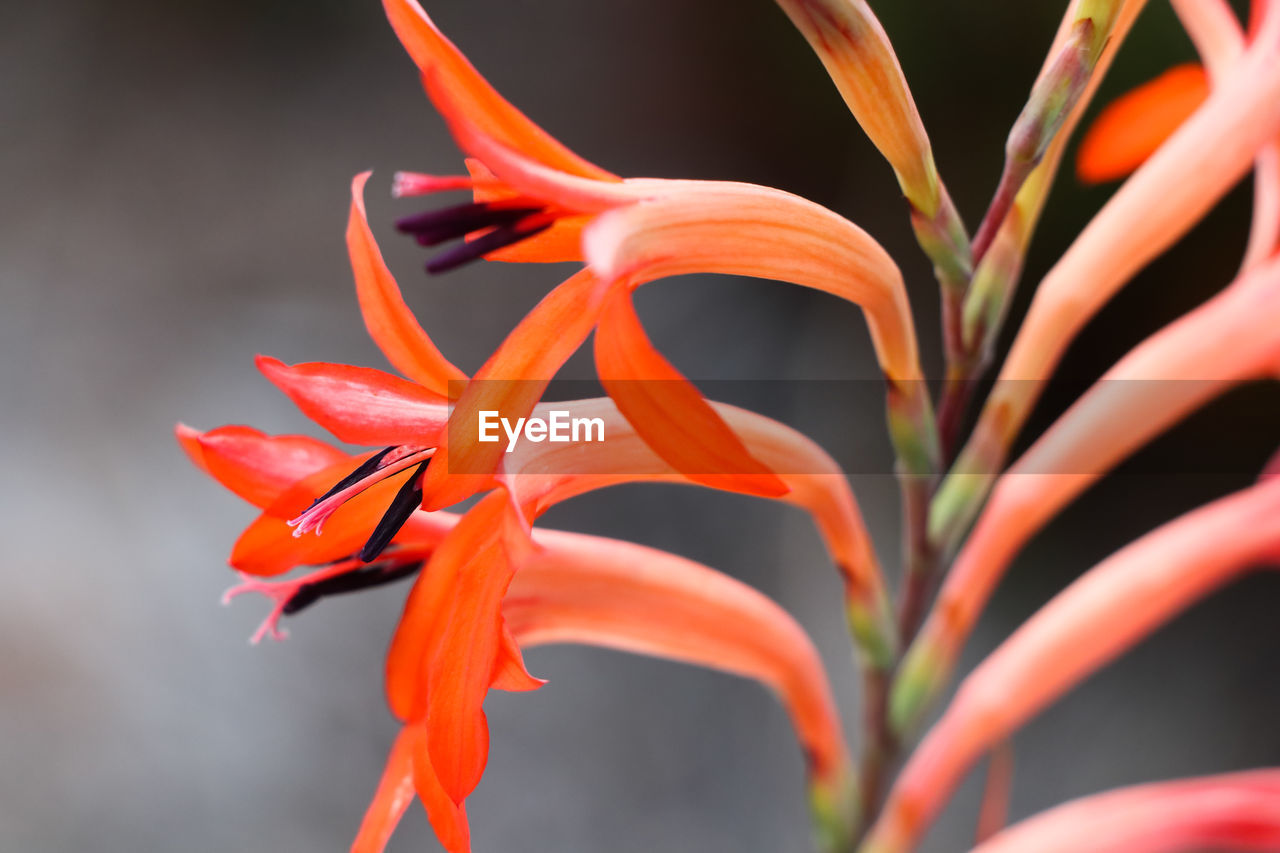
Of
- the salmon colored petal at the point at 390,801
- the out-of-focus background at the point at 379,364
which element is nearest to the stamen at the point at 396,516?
the salmon colored petal at the point at 390,801

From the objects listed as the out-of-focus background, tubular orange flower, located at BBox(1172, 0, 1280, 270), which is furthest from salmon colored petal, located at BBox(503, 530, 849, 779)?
the out-of-focus background

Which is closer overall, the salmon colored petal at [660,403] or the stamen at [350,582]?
the salmon colored petal at [660,403]

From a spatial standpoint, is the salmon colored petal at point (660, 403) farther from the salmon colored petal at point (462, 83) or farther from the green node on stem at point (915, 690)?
the green node on stem at point (915, 690)

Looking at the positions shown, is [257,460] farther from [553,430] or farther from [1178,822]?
[1178,822]

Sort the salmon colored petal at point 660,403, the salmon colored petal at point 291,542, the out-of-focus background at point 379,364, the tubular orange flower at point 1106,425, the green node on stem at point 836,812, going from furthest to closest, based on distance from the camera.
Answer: the out-of-focus background at point 379,364 < the green node on stem at point 836,812 < the tubular orange flower at point 1106,425 < the salmon colored petal at point 291,542 < the salmon colored petal at point 660,403

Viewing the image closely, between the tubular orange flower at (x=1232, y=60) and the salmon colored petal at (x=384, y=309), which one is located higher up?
the tubular orange flower at (x=1232, y=60)

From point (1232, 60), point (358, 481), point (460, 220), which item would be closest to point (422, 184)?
point (460, 220)
